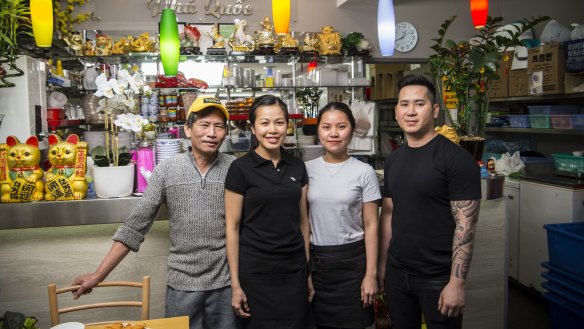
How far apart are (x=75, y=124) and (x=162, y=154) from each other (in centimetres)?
301

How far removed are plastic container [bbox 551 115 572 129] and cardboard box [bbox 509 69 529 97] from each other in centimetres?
50

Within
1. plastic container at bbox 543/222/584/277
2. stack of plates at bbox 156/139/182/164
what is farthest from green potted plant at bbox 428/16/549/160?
stack of plates at bbox 156/139/182/164

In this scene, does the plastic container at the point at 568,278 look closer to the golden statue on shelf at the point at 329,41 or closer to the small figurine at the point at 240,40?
the golden statue on shelf at the point at 329,41

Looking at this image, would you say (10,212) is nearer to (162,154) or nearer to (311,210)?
(162,154)

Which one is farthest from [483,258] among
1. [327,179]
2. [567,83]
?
[567,83]

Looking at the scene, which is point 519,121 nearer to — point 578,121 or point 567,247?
point 578,121

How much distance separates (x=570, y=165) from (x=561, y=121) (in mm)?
595

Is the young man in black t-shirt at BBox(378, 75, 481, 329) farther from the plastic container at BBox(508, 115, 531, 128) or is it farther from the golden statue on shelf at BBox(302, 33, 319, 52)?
the golden statue on shelf at BBox(302, 33, 319, 52)

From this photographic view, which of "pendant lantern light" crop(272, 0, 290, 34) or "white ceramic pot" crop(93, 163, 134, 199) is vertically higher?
"pendant lantern light" crop(272, 0, 290, 34)

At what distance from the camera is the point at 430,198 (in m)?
2.10

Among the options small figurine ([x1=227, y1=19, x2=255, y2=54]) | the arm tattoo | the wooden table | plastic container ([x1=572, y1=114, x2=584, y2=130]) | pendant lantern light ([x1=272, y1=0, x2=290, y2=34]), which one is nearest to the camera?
the wooden table

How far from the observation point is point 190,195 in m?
2.14

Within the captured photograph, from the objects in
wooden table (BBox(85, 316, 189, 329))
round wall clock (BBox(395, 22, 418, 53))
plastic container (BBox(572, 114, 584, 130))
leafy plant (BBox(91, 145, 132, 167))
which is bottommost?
wooden table (BBox(85, 316, 189, 329))

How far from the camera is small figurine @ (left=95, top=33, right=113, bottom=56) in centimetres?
573
